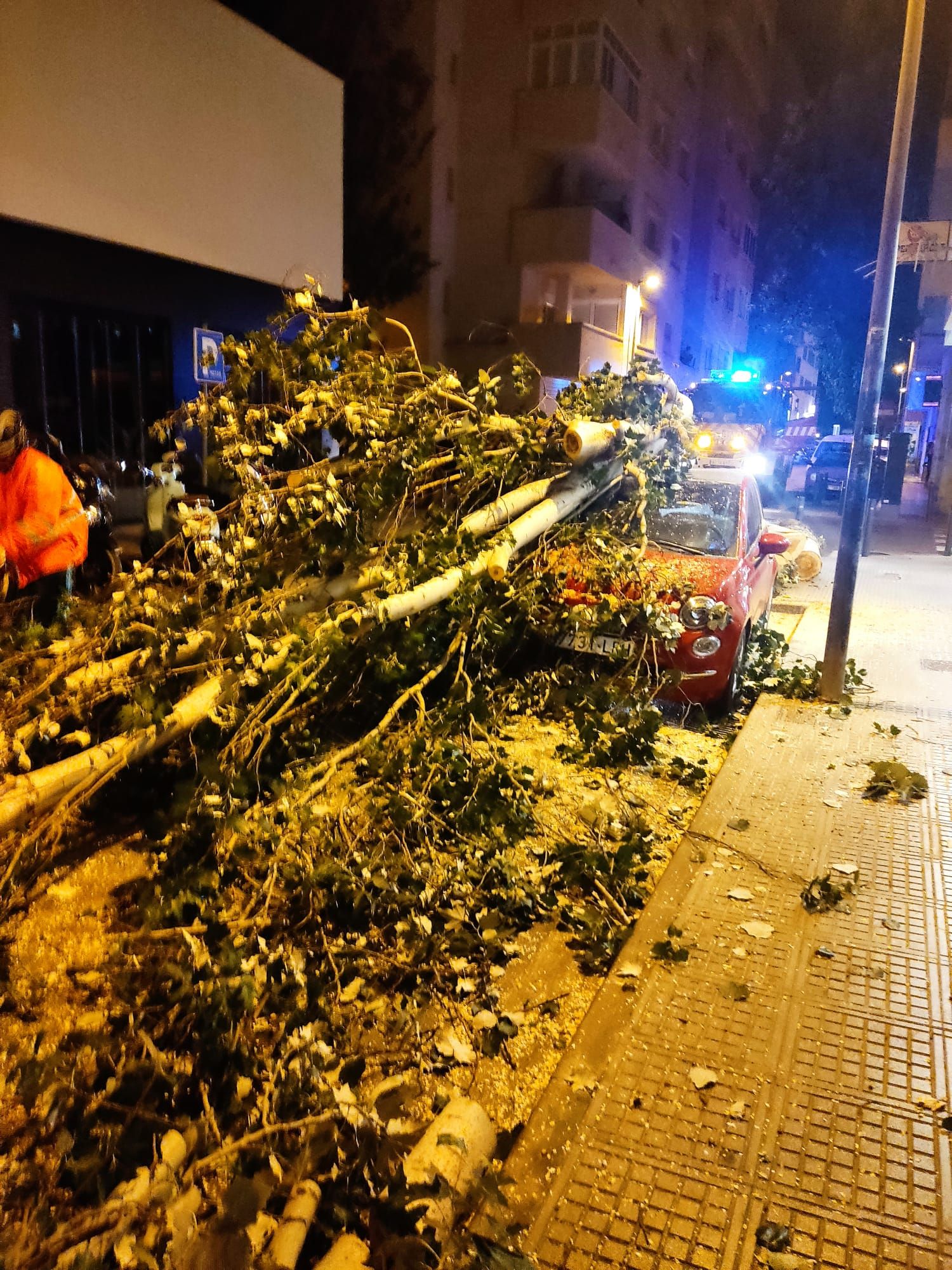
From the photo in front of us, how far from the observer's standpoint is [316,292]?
5.16 m

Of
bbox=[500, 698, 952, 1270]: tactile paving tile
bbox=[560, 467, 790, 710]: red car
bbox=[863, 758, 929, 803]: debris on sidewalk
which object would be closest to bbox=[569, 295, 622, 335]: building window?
bbox=[560, 467, 790, 710]: red car

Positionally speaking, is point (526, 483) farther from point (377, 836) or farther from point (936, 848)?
point (936, 848)

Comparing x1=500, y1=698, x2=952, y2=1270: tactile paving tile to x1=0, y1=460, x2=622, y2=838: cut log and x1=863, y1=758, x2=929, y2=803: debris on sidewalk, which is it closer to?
x1=863, y1=758, x2=929, y2=803: debris on sidewalk

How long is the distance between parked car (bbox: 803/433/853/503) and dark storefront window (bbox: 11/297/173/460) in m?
21.2

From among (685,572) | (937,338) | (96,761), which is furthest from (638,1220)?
(937,338)

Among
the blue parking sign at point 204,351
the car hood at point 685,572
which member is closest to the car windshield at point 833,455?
the blue parking sign at point 204,351

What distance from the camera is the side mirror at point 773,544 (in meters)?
7.71

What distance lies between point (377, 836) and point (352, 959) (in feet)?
2.54

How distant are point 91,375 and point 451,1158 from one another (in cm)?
1040

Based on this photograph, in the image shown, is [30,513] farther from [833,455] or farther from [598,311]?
[833,455]

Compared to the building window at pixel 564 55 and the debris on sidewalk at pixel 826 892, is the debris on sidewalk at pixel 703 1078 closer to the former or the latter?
the debris on sidewalk at pixel 826 892

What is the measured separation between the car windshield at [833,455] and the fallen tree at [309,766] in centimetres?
2362

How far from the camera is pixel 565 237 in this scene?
71.4 ft

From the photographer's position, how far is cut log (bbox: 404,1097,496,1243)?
7.91 feet
